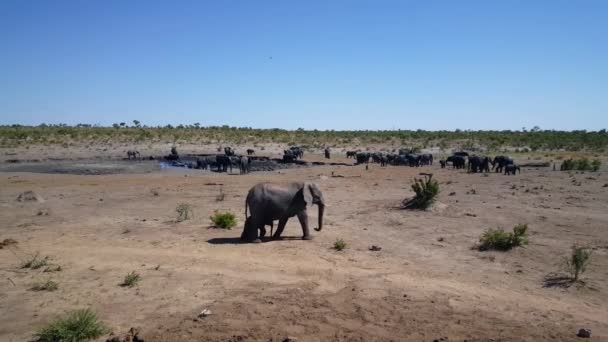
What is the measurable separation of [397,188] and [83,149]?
35.6 m

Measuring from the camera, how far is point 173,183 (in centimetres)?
2448

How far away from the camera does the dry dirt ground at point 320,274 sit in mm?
7113

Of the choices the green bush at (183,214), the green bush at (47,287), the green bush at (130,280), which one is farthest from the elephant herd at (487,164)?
the green bush at (47,287)

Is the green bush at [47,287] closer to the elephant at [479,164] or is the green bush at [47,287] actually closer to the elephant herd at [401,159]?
the elephant at [479,164]

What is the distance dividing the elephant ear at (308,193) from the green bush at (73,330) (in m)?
5.94

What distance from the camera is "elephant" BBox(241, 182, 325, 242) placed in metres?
11.7

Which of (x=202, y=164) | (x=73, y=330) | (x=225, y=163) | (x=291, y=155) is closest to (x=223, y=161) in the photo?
(x=225, y=163)

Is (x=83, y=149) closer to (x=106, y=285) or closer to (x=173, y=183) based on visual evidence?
(x=173, y=183)

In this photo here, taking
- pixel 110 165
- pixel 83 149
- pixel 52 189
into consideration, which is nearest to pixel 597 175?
pixel 52 189

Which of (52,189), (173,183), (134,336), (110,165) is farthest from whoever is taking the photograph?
(110,165)

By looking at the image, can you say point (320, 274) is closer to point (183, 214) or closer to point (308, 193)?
point (308, 193)

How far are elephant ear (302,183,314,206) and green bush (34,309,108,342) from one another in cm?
594

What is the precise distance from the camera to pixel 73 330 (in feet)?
21.7

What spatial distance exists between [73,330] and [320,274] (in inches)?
167
